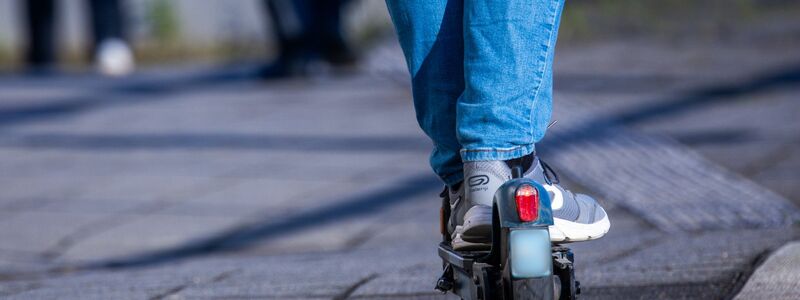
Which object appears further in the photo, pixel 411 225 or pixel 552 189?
pixel 411 225

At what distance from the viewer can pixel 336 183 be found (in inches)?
202

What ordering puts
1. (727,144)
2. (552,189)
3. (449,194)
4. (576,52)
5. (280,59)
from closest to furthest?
(552,189)
(449,194)
(727,144)
(280,59)
(576,52)

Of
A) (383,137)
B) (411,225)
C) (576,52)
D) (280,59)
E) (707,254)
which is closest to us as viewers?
(707,254)

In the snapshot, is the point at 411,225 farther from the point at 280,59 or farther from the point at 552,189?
the point at 280,59

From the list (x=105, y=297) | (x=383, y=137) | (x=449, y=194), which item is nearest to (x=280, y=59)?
(x=383, y=137)

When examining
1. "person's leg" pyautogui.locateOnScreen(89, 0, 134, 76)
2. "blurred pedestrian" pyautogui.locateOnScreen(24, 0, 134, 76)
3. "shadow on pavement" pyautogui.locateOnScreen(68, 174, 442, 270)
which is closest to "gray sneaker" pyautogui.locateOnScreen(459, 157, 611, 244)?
"shadow on pavement" pyautogui.locateOnScreen(68, 174, 442, 270)

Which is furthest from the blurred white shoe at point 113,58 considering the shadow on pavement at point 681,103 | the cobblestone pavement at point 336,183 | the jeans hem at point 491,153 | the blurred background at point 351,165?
the jeans hem at point 491,153

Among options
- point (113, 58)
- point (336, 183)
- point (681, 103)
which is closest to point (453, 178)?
point (336, 183)

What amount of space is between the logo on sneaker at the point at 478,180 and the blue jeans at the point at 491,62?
1.1 inches

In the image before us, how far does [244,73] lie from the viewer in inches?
369

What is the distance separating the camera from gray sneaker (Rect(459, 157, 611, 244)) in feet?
5.87

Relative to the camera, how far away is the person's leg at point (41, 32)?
41.3 ft

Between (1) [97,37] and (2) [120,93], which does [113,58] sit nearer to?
(1) [97,37]

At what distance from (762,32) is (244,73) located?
4.20m
